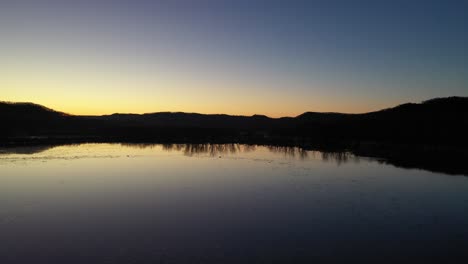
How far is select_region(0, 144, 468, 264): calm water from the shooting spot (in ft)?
29.6

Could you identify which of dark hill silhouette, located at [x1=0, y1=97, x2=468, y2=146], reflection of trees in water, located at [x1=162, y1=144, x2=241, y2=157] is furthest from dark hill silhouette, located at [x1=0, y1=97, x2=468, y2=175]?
reflection of trees in water, located at [x1=162, y1=144, x2=241, y2=157]

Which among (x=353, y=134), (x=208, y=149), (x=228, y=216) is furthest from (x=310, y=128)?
(x=228, y=216)

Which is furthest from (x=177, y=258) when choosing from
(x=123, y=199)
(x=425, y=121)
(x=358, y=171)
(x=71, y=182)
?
(x=425, y=121)

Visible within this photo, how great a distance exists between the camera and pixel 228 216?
12.5 m

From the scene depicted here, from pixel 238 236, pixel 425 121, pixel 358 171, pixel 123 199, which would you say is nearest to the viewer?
pixel 238 236

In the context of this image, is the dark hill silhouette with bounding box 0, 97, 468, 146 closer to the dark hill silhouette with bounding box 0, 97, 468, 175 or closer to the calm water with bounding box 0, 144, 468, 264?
the dark hill silhouette with bounding box 0, 97, 468, 175

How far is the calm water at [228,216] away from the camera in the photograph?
29.6 ft

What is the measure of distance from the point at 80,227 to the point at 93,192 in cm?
576

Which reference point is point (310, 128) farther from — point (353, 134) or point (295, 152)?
point (295, 152)

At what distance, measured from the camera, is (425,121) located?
5259 centimetres

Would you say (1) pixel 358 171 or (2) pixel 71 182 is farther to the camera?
(1) pixel 358 171

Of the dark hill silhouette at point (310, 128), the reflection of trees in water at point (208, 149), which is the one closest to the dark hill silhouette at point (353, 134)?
the dark hill silhouette at point (310, 128)

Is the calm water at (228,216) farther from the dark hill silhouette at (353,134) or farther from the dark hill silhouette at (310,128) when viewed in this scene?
the dark hill silhouette at (310,128)

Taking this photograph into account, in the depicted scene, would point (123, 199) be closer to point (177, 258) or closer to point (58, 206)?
point (58, 206)
